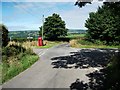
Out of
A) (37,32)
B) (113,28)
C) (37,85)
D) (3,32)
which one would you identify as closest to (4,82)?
(37,85)

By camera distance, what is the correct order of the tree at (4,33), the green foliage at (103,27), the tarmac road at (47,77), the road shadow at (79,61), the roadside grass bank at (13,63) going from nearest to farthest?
the tarmac road at (47,77)
the roadside grass bank at (13,63)
the road shadow at (79,61)
the tree at (4,33)
the green foliage at (103,27)

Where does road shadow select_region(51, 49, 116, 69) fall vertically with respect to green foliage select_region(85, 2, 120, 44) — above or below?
below

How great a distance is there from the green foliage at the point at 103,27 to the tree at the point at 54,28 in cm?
1948

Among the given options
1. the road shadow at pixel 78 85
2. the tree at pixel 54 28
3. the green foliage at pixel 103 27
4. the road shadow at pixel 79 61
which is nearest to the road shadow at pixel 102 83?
the road shadow at pixel 78 85

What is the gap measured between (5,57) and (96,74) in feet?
27.4

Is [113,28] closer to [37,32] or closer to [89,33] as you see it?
[89,33]

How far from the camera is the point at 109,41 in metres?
47.3

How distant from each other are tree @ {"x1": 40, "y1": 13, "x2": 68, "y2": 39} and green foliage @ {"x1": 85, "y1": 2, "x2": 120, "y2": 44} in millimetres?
19481

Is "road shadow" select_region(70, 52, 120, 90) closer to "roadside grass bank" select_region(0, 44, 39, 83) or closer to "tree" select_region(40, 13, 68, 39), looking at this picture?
"roadside grass bank" select_region(0, 44, 39, 83)

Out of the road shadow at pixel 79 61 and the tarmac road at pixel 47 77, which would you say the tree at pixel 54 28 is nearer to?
the road shadow at pixel 79 61

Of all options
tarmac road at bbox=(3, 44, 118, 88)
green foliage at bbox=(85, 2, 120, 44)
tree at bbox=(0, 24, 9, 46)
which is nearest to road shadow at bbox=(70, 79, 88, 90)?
tarmac road at bbox=(3, 44, 118, 88)

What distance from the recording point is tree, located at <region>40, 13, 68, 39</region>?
68.6m

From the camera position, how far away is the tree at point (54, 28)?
68625 millimetres

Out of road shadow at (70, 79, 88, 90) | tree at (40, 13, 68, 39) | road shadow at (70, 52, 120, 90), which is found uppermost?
tree at (40, 13, 68, 39)
